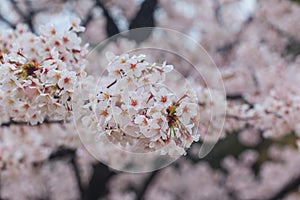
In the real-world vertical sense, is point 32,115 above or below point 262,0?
below

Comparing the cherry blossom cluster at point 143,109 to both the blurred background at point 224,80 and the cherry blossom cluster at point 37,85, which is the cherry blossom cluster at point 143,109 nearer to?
the cherry blossom cluster at point 37,85

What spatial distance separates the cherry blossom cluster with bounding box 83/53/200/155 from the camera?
4.42ft

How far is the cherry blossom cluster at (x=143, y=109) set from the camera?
1346 millimetres

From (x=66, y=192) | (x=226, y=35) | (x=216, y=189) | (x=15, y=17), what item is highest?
(x=15, y=17)

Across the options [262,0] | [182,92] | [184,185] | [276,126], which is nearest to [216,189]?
[184,185]

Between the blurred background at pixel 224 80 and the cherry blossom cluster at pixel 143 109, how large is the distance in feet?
6.38

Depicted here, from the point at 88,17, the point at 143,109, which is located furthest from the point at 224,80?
the point at 143,109

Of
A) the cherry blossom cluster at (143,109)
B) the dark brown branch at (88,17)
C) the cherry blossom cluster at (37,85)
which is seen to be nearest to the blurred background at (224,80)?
the dark brown branch at (88,17)

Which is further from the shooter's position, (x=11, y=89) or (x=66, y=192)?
(x=66, y=192)

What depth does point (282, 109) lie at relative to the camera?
2512 mm

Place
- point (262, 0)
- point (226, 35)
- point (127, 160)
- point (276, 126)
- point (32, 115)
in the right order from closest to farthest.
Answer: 1. point (32, 115)
2. point (127, 160)
3. point (276, 126)
4. point (262, 0)
5. point (226, 35)

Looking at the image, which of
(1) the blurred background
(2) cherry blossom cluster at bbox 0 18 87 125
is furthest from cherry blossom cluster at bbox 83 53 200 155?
(1) the blurred background

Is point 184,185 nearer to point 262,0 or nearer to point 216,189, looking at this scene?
point 216,189

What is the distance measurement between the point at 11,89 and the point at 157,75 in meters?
0.51
